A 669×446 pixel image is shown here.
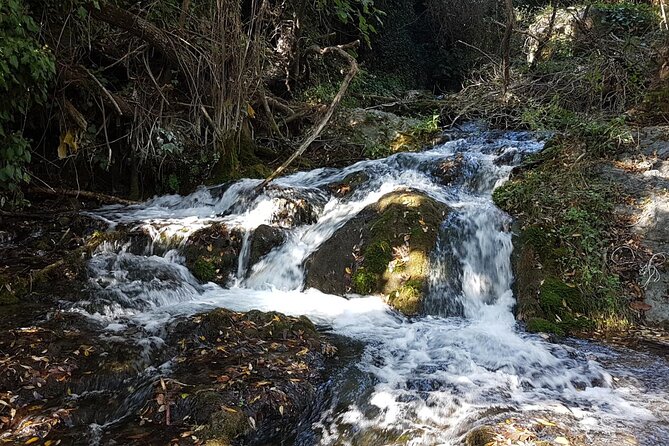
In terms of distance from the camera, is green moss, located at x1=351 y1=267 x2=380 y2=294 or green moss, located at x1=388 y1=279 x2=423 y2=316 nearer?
green moss, located at x1=388 y1=279 x2=423 y2=316

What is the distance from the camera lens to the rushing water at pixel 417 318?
3.06 metres

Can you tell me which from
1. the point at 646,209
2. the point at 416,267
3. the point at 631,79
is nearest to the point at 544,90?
the point at 631,79

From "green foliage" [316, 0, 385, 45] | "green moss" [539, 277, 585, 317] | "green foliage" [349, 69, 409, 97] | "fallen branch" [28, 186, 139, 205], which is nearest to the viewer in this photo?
"green moss" [539, 277, 585, 317]

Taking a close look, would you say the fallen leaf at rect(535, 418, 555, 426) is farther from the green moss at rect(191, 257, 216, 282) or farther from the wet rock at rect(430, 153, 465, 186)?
the wet rock at rect(430, 153, 465, 186)

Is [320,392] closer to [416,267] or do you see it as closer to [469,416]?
[469,416]

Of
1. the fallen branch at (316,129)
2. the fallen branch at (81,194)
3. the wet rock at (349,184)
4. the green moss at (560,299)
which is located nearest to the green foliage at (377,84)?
the fallen branch at (316,129)

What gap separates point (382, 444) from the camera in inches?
111

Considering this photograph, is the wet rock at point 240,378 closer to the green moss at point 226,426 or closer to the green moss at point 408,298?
the green moss at point 226,426

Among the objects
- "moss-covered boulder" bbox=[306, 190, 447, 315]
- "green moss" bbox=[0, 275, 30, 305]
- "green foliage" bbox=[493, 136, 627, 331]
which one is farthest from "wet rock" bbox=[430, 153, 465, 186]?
"green moss" bbox=[0, 275, 30, 305]

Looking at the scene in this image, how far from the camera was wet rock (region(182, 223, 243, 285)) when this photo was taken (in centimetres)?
564

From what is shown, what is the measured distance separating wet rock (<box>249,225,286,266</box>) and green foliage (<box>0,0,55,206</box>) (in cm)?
271

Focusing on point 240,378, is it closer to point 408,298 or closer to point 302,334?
point 302,334

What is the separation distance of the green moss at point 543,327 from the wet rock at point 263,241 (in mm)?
3118

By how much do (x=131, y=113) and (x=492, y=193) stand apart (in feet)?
18.7
